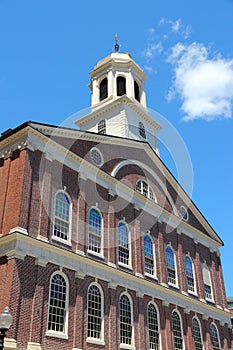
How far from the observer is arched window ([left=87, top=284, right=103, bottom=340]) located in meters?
19.2

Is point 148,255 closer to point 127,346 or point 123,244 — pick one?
point 123,244

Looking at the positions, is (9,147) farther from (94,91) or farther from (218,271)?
(218,271)

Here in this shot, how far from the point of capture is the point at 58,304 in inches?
707

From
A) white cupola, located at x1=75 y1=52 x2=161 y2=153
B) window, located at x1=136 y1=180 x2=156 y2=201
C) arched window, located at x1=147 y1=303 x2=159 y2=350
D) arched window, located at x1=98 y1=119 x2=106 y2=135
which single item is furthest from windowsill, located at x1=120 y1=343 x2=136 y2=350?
arched window, located at x1=98 y1=119 x2=106 y2=135

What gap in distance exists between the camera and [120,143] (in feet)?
89.4

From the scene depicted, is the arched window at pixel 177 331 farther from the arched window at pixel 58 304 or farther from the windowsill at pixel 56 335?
the windowsill at pixel 56 335

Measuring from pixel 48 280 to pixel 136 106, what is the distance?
2043 cm

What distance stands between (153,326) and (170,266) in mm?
5089

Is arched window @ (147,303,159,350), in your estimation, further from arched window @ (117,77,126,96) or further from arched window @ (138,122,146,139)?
arched window @ (117,77,126,96)

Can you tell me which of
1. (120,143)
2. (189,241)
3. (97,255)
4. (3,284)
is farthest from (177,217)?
(3,284)

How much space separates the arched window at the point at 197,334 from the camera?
2675 centimetres

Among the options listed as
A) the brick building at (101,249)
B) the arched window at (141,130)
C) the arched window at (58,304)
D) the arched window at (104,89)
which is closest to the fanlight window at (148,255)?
the brick building at (101,249)

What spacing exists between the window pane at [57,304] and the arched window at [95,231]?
3.18 meters

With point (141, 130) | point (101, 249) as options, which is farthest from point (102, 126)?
point (101, 249)
